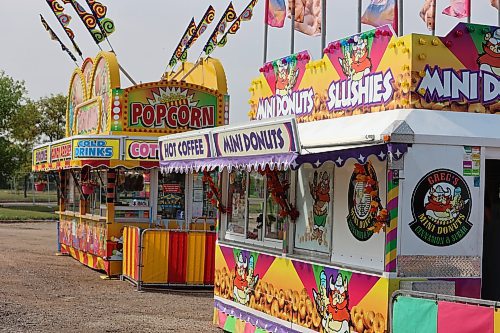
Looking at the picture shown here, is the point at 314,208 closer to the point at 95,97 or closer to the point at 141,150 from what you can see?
the point at 141,150

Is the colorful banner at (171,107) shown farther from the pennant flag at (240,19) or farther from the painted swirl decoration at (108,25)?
the painted swirl decoration at (108,25)

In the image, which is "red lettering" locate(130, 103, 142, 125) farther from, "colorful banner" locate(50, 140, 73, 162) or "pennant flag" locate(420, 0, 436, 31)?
"pennant flag" locate(420, 0, 436, 31)

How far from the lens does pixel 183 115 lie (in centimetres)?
1841

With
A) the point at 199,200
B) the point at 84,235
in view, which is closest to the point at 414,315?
the point at 199,200

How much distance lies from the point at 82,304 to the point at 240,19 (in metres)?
7.52

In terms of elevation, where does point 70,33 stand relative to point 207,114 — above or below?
above

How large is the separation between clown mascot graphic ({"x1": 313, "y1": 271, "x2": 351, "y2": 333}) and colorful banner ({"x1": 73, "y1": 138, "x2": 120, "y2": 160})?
888 centimetres

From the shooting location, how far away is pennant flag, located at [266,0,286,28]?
1191 cm

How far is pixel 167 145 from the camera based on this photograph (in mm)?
12141

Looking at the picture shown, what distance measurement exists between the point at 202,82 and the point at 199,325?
8.79 meters

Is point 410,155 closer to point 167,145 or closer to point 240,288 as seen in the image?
point 240,288

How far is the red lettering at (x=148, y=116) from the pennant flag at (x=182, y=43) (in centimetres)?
272

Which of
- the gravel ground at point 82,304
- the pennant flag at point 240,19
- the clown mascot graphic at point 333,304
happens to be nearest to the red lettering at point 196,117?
the pennant flag at point 240,19

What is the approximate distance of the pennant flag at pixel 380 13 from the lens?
9.70m
